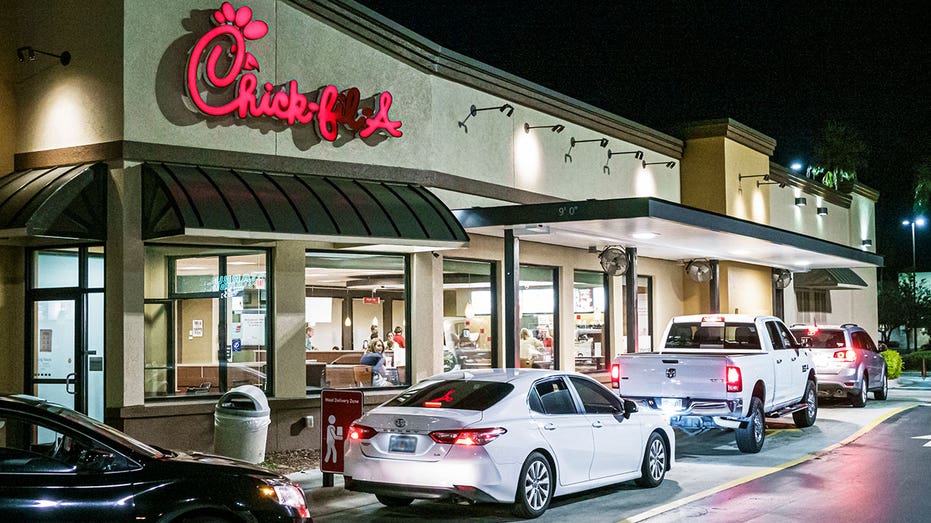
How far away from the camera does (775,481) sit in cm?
1245

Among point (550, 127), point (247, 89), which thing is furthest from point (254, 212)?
point (550, 127)

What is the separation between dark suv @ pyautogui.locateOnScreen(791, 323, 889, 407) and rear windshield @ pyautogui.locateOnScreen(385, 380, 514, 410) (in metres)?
13.9

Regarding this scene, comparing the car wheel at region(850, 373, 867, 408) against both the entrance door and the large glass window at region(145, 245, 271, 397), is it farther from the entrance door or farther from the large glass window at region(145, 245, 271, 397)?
the entrance door

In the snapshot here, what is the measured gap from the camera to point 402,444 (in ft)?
32.6

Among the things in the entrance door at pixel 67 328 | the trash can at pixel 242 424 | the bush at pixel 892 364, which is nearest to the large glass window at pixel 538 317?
the trash can at pixel 242 424

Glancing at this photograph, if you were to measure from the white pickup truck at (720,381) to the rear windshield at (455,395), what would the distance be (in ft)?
15.6

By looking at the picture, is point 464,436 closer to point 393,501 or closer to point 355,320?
point 393,501

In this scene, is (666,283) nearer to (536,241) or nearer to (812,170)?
(536,241)

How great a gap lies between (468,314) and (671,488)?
25.8ft

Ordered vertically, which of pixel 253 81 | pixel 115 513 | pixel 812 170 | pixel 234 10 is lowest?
pixel 115 513

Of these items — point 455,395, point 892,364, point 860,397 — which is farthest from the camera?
point 892,364

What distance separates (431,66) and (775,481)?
29.8 feet

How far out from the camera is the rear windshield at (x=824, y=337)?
2250 centimetres

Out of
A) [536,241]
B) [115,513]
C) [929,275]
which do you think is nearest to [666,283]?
[536,241]
